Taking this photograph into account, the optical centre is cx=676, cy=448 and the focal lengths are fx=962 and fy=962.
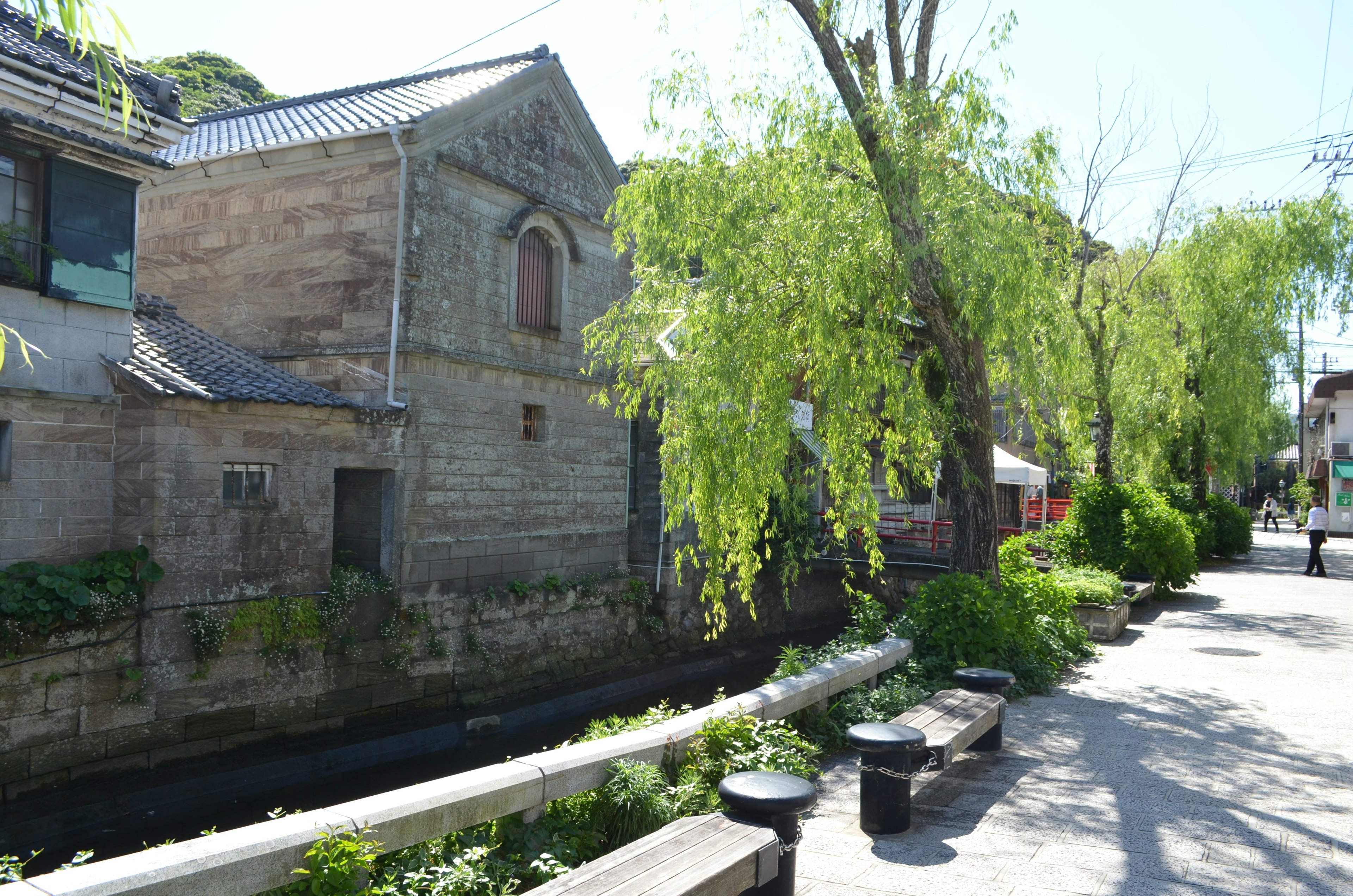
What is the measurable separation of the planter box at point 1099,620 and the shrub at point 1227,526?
44.0 ft

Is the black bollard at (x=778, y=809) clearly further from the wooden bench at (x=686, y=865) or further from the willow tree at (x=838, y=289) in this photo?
the willow tree at (x=838, y=289)

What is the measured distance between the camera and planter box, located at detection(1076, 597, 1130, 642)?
39.0 ft

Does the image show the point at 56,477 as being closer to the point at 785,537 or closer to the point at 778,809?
the point at 778,809

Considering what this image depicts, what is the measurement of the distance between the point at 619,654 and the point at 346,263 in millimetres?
8011

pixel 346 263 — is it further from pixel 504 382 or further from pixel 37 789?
pixel 37 789

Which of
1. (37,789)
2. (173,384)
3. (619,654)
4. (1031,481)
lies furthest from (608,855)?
(1031,481)

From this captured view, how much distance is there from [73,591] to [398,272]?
19.5 feet

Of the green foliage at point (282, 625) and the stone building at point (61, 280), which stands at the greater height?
the stone building at point (61, 280)

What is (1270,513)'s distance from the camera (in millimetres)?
43406

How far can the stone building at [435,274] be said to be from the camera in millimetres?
13797

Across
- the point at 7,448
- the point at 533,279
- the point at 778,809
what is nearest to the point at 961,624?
the point at 778,809

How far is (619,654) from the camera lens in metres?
17.1

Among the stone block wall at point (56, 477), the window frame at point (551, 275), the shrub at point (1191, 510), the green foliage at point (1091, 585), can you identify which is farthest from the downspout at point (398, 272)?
the shrub at point (1191, 510)

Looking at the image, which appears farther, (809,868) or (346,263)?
(346,263)
